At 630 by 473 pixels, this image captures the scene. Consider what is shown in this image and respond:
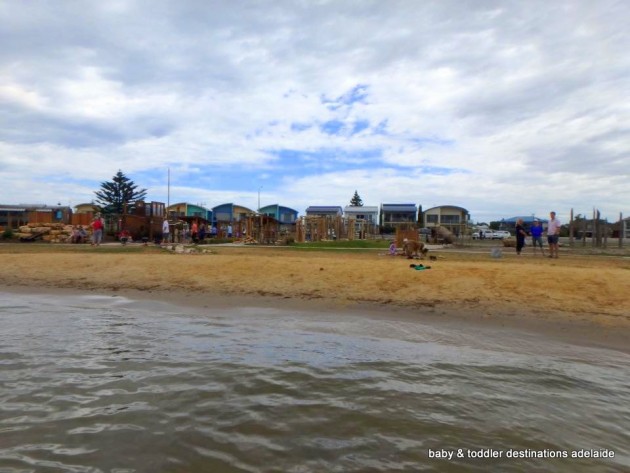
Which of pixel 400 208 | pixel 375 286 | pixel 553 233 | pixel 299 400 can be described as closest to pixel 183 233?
pixel 375 286

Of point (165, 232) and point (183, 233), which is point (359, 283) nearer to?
point (165, 232)

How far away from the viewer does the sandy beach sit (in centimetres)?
973

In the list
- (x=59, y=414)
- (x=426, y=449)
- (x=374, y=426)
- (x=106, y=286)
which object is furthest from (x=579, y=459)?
(x=106, y=286)

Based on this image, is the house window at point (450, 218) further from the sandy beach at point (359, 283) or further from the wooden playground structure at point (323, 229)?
the sandy beach at point (359, 283)

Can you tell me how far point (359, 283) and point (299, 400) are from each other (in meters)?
7.24

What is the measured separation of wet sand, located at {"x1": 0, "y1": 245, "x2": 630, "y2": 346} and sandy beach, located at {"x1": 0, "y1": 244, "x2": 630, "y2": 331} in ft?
0.08

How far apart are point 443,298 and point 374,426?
6.74 m

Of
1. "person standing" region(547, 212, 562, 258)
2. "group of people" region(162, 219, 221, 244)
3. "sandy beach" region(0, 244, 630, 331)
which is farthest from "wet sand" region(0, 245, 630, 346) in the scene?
"group of people" region(162, 219, 221, 244)

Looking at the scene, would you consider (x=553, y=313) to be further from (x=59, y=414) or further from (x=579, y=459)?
(x=59, y=414)

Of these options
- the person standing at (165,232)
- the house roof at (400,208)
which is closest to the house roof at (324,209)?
the house roof at (400,208)

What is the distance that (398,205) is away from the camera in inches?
3076

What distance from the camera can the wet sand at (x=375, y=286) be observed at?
9.30m

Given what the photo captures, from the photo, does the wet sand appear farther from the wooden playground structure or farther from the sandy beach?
the wooden playground structure

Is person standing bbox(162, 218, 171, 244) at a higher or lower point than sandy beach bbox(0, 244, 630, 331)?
higher
